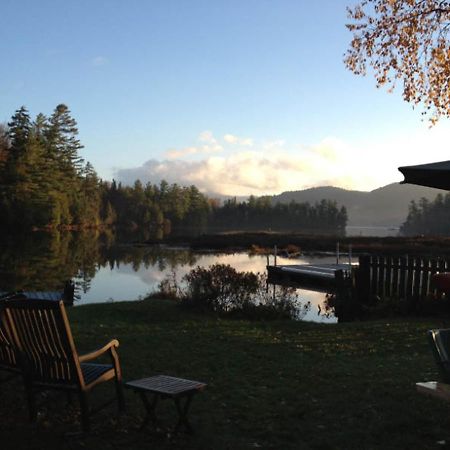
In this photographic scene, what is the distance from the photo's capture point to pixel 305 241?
60.2 meters

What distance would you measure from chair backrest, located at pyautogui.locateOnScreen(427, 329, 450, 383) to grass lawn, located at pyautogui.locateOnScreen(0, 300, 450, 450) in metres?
0.78

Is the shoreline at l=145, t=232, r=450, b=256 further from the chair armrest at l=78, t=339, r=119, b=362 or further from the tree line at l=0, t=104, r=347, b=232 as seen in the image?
the chair armrest at l=78, t=339, r=119, b=362

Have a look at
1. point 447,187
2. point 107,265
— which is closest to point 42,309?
point 447,187

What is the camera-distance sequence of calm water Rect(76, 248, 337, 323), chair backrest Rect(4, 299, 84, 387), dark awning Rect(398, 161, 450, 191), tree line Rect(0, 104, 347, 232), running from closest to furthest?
chair backrest Rect(4, 299, 84, 387), dark awning Rect(398, 161, 450, 191), calm water Rect(76, 248, 337, 323), tree line Rect(0, 104, 347, 232)

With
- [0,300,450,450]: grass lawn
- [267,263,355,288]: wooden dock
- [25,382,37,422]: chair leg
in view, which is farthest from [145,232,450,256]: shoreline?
[25,382,37,422]: chair leg

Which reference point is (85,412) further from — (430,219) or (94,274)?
(430,219)

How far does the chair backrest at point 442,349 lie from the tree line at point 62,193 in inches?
2828

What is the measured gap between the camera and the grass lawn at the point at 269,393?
478 centimetres

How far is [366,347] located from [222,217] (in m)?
167

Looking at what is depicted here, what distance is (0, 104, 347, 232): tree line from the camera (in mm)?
70812

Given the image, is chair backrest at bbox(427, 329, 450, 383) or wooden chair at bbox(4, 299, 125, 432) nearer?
chair backrest at bbox(427, 329, 450, 383)

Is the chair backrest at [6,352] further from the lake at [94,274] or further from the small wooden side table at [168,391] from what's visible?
the lake at [94,274]

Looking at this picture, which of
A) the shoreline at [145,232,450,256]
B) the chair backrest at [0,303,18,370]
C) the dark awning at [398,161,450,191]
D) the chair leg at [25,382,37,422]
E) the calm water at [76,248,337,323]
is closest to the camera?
the dark awning at [398,161,450,191]

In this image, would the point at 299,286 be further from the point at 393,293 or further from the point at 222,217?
the point at 222,217
